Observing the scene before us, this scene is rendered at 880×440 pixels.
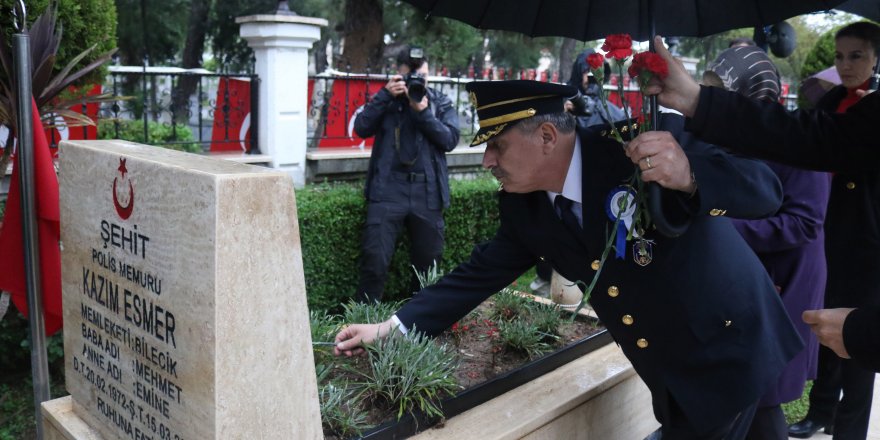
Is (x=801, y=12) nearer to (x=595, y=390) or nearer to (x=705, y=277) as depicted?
(x=705, y=277)

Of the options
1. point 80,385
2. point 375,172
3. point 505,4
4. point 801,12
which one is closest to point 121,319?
point 80,385

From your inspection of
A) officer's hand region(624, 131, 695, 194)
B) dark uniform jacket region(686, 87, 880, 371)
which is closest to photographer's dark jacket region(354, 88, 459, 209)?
dark uniform jacket region(686, 87, 880, 371)

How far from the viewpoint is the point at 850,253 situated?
112 inches

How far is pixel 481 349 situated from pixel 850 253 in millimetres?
1488

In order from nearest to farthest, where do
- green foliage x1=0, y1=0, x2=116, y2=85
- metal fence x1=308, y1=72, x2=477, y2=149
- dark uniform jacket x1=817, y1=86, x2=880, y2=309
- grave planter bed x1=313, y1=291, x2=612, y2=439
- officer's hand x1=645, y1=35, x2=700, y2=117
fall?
officer's hand x1=645, y1=35, x2=700, y2=117 < grave planter bed x1=313, y1=291, x2=612, y2=439 < dark uniform jacket x1=817, y1=86, x2=880, y2=309 < green foliage x1=0, y1=0, x2=116, y2=85 < metal fence x1=308, y1=72, x2=477, y2=149

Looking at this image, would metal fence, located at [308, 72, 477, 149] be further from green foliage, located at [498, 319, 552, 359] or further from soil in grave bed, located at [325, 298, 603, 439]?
green foliage, located at [498, 319, 552, 359]

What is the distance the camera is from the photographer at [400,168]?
500 centimetres

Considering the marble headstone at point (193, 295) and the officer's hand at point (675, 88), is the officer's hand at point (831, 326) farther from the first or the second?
the marble headstone at point (193, 295)

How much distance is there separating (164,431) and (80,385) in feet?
1.78

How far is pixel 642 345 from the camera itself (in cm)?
225

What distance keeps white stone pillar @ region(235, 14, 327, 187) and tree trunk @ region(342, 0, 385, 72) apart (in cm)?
527

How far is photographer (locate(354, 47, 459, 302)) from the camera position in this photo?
5.00m

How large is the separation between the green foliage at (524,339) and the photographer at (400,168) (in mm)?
1988

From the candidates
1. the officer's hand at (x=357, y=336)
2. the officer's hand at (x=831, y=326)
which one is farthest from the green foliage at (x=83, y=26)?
the officer's hand at (x=831, y=326)
